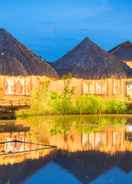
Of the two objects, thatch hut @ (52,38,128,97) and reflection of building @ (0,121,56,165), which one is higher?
thatch hut @ (52,38,128,97)

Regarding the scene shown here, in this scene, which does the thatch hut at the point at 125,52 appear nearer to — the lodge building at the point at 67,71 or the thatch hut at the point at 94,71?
the lodge building at the point at 67,71

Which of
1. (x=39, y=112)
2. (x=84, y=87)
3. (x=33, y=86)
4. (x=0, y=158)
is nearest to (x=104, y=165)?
(x=0, y=158)

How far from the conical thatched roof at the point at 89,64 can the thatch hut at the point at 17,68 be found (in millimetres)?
3738

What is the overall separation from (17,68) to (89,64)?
24.4 ft

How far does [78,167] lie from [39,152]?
157 cm

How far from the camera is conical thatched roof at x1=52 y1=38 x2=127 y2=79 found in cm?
3259

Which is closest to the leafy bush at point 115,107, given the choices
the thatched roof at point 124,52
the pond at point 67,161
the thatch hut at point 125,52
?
the thatch hut at point 125,52

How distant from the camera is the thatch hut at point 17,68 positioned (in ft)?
88.5

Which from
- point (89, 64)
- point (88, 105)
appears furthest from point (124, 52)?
point (88, 105)

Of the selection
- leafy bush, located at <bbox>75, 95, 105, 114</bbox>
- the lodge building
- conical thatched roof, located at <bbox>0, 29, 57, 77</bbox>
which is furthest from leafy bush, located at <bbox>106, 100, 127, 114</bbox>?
conical thatched roof, located at <bbox>0, 29, 57, 77</bbox>

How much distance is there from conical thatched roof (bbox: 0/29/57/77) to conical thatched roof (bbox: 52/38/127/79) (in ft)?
11.3

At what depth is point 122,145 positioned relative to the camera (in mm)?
10852

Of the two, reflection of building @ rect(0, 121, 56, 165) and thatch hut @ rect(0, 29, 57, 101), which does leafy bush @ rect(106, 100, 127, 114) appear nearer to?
thatch hut @ rect(0, 29, 57, 101)

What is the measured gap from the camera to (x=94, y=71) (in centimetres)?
3266
